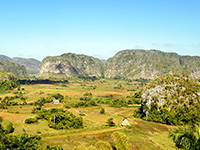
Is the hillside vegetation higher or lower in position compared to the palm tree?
lower

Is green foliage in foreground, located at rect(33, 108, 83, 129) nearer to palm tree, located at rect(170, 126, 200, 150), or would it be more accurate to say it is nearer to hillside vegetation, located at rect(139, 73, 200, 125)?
hillside vegetation, located at rect(139, 73, 200, 125)

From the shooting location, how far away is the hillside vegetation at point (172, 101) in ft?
208

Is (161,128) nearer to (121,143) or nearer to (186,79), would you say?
(186,79)

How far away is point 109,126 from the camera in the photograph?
56.2 m

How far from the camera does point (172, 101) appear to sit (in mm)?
69250

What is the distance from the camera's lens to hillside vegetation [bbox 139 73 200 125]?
208ft

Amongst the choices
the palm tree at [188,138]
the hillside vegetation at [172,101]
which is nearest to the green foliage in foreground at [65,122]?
the hillside vegetation at [172,101]

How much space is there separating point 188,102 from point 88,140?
153ft

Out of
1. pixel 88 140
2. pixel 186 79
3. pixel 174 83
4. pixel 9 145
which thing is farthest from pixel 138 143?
pixel 186 79

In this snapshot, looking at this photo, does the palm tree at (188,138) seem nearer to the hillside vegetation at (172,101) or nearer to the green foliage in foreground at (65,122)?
the green foliage in foreground at (65,122)

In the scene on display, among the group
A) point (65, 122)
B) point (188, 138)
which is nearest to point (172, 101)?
point (65, 122)

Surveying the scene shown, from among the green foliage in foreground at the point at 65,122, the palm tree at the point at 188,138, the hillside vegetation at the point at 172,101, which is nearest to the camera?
the palm tree at the point at 188,138

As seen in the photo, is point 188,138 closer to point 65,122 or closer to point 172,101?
point 65,122

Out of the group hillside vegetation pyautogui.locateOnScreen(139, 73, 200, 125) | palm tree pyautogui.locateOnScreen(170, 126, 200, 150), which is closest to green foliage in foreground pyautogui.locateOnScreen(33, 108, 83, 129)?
hillside vegetation pyautogui.locateOnScreen(139, 73, 200, 125)
